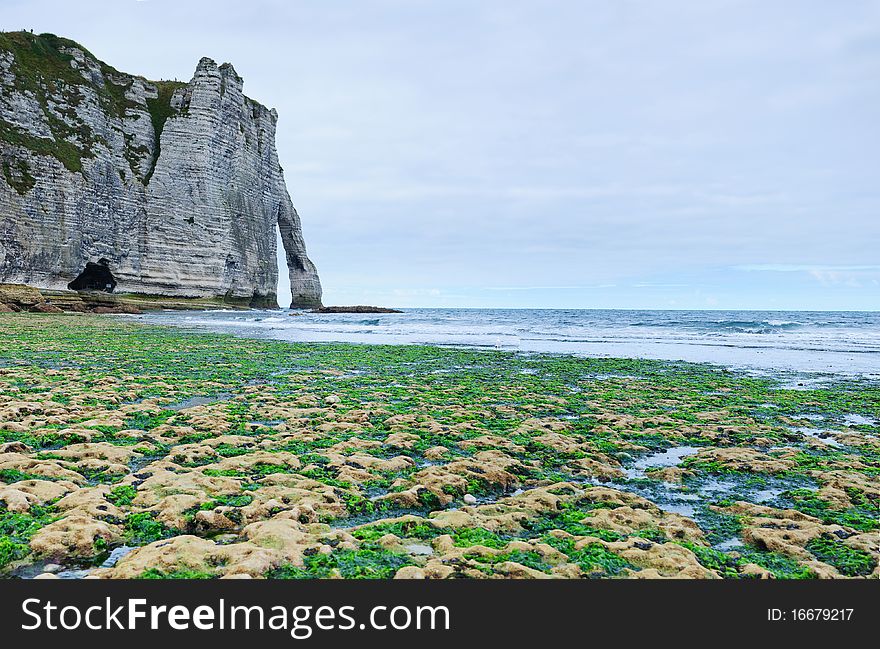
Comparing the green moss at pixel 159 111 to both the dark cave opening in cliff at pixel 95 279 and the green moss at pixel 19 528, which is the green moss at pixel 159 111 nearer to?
the dark cave opening in cliff at pixel 95 279

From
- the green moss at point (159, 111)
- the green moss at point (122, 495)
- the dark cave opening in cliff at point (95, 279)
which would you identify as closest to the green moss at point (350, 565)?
the green moss at point (122, 495)

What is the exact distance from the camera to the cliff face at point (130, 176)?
60.5m

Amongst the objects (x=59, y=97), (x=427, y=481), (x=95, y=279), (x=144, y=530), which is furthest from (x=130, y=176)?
(x=144, y=530)

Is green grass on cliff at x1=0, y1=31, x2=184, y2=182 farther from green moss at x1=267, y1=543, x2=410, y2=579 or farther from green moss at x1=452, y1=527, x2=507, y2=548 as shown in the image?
green moss at x1=452, y1=527, x2=507, y2=548

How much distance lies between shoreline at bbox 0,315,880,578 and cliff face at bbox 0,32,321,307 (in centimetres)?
5636

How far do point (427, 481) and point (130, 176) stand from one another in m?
76.5

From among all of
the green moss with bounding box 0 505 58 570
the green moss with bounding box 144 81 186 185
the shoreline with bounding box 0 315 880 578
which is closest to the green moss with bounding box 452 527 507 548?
the shoreline with bounding box 0 315 880 578

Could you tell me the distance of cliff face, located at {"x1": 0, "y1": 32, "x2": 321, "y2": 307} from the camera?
60.5m

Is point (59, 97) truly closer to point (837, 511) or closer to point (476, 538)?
point (476, 538)

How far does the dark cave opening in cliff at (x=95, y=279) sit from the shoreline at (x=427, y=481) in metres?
59.0
